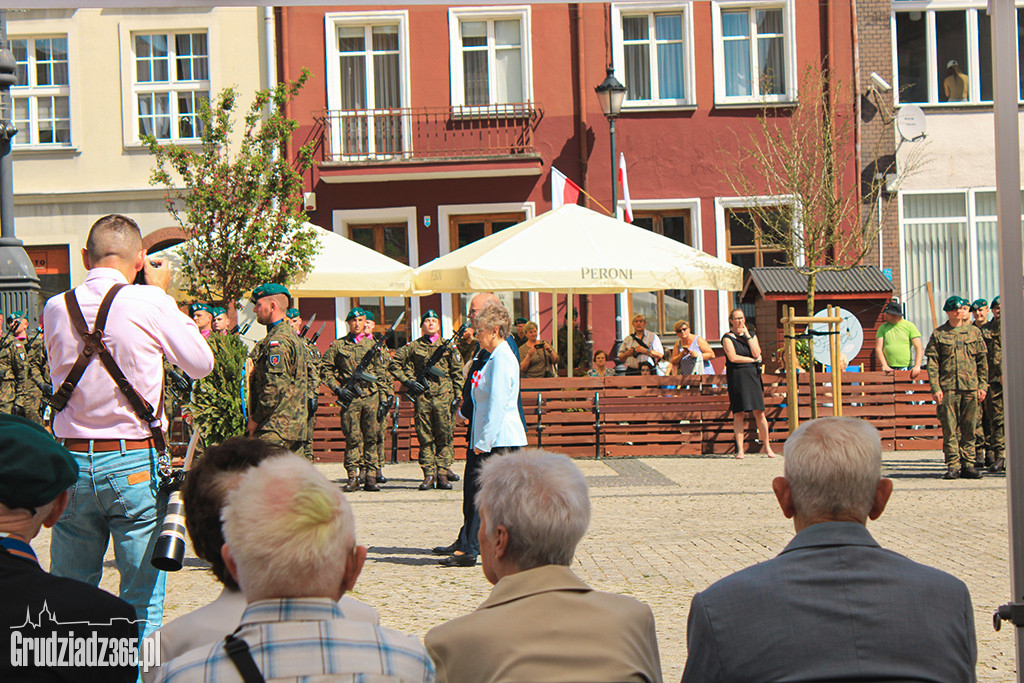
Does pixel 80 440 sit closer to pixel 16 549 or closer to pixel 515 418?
pixel 16 549

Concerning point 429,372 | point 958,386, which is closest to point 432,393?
point 429,372

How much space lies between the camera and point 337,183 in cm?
2141

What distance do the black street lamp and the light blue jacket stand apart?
412 cm

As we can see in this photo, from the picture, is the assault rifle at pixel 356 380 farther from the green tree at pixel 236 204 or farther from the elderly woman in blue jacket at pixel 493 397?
the elderly woman in blue jacket at pixel 493 397

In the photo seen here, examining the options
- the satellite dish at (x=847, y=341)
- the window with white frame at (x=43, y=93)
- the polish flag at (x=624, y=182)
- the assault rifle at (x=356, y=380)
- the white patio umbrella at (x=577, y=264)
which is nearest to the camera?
the assault rifle at (x=356, y=380)

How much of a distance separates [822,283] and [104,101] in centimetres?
1419

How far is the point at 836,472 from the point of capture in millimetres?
→ 2783

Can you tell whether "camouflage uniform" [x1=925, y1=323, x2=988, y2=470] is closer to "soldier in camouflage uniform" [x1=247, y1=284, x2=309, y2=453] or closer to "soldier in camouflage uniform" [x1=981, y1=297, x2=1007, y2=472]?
"soldier in camouflage uniform" [x1=981, y1=297, x2=1007, y2=472]

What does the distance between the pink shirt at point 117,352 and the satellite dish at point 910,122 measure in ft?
62.1

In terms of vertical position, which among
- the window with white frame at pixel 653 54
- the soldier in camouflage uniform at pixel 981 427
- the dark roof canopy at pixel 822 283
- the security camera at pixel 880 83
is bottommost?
the soldier in camouflage uniform at pixel 981 427

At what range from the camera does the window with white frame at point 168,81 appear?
2202 cm

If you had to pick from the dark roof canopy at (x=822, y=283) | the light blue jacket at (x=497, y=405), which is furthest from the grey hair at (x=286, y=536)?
the dark roof canopy at (x=822, y=283)

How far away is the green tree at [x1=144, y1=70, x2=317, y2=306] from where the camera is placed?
56.4 feet

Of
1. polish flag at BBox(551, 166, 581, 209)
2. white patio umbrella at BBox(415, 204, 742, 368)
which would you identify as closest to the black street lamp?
white patio umbrella at BBox(415, 204, 742, 368)
